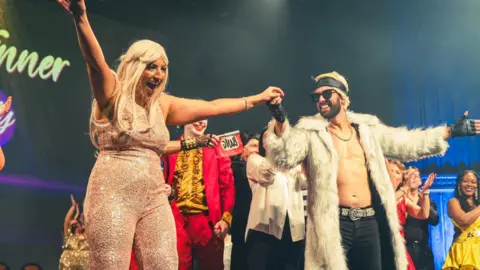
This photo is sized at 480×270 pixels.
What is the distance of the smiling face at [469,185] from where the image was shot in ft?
17.4

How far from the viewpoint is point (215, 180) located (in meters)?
4.62

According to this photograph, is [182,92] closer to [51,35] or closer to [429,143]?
[51,35]

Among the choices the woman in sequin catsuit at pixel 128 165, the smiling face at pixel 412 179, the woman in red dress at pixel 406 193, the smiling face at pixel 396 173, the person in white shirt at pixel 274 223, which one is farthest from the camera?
the smiling face at pixel 396 173

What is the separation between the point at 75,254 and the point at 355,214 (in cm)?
338

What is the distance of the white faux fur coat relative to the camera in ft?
12.0

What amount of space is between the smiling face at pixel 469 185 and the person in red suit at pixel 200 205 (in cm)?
231

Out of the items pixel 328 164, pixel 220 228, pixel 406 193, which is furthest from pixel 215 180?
pixel 406 193

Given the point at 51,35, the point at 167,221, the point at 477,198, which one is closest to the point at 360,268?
the point at 167,221

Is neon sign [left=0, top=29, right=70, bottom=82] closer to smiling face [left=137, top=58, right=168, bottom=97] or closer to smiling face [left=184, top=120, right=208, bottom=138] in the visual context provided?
smiling face [left=184, top=120, right=208, bottom=138]

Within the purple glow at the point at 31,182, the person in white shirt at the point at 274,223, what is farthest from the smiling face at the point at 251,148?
the purple glow at the point at 31,182

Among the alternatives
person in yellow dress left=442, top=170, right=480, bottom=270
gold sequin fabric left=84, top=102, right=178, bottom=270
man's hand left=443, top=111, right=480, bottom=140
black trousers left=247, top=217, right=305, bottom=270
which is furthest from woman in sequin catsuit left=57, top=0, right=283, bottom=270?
person in yellow dress left=442, top=170, right=480, bottom=270

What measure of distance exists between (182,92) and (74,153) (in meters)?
1.58

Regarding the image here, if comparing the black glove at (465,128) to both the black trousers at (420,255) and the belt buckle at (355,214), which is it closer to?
the belt buckle at (355,214)

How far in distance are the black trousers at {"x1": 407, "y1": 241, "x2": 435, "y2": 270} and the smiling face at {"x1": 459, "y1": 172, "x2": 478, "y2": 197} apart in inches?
27.0
